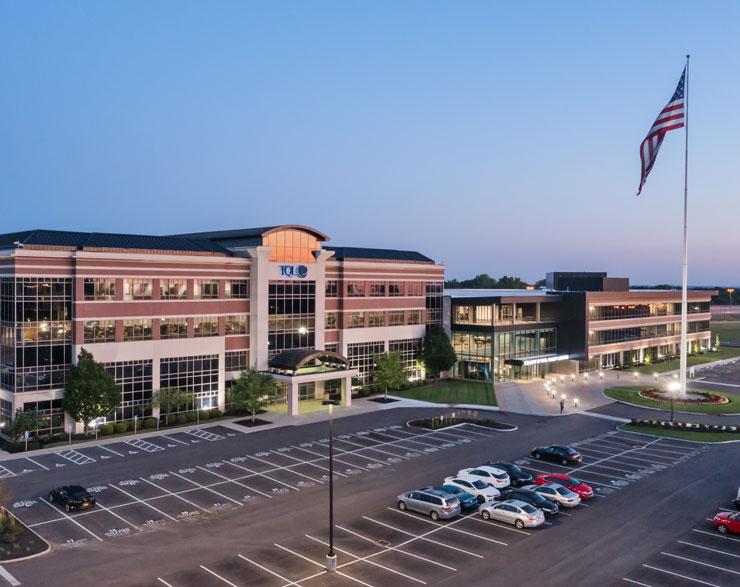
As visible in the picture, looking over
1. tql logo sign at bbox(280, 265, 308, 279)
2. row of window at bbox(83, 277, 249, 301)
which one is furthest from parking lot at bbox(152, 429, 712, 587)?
tql logo sign at bbox(280, 265, 308, 279)

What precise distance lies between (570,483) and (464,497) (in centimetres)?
707

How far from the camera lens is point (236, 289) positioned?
211ft

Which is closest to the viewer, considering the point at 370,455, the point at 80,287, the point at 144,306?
the point at 370,455

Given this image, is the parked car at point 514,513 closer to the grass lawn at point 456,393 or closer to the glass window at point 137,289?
the grass lawn at point 456,393

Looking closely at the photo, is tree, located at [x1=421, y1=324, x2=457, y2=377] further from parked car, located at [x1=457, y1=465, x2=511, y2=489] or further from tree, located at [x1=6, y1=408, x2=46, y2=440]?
tree, located at [x1=6, y1=408, x2=46, y2=440]

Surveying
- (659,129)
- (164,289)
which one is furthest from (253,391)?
(659,129)

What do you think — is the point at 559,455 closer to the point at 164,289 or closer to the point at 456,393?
the point at 456,393

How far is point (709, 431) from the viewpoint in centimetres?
5569

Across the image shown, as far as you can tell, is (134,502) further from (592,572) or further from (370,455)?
(592,572)

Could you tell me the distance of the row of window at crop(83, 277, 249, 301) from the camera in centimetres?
5450

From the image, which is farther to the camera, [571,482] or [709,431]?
[709,431]

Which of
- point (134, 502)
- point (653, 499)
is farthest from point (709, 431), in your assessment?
point (134, 502)

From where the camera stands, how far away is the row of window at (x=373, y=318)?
73.8 m

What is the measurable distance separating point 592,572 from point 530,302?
62.4 metres
